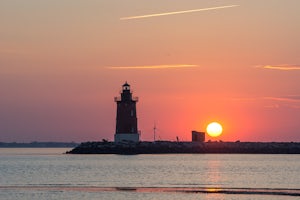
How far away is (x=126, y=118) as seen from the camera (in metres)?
101

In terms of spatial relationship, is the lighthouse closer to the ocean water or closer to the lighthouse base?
the lighthouse base

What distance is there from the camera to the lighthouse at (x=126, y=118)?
331ft

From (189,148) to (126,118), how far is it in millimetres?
18399

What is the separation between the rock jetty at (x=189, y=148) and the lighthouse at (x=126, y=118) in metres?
6.79

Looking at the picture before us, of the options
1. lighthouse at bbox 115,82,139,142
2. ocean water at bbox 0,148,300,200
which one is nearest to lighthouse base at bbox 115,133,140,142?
lighthouse at bbox 115,82,139,142

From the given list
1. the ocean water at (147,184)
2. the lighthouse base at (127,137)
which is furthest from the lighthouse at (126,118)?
the ocean water at (147,184)

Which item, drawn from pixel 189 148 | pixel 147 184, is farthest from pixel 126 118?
pixel 147 184

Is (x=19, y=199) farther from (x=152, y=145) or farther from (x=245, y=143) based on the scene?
(x=245, y=143)

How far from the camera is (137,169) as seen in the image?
80.8 m

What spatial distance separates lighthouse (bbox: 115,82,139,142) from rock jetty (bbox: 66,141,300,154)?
679 cm

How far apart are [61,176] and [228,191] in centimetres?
1940

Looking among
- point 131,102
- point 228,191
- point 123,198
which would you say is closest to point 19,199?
point 123,198

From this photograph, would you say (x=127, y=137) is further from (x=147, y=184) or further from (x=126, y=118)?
(x=147, y=184)

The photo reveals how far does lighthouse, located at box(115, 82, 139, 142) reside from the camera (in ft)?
331
